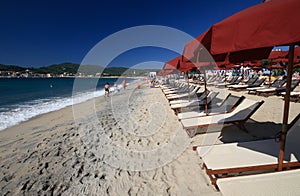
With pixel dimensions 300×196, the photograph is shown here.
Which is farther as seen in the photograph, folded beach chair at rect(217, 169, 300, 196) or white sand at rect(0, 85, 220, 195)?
white sand at rect(0, 85, 220, 195)

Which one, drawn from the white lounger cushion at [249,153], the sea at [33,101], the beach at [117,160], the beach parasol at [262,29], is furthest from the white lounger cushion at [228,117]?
the sea at [33,101]

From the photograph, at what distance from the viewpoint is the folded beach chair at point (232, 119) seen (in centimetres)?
322

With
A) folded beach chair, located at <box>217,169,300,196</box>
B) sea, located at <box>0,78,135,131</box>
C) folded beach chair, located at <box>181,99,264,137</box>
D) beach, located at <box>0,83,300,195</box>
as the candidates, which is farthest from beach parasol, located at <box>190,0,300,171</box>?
sea, located at <box>0,78,135,131</box>

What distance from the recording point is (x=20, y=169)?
2836 millimetres

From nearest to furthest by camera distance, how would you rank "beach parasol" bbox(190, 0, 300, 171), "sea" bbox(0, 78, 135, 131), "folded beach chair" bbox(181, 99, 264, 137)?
"beach parasol" bbox(190, 0, 300, 171) → "folded beach chair" bbox(181, 99, 264, 137) → "sea" bbox(0, 78, 135, 131)

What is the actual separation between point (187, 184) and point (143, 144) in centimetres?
147

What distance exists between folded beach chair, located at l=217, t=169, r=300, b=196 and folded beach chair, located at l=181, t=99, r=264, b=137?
156 cm

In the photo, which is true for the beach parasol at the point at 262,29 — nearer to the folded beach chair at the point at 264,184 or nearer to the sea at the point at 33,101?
the folded beach chair at the point at 264,184

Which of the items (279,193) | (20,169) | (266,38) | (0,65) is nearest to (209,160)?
(279,193)

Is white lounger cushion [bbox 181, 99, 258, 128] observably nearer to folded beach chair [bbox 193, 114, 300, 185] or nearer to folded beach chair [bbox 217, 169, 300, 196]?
folded beach chair [bbox 193, 114, 300, 185]

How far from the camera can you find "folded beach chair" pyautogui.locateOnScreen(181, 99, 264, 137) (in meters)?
3.22

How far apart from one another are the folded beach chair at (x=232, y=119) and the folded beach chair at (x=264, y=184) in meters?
1.56

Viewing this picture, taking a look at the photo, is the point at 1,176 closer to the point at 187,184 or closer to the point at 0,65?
the point at 187,184

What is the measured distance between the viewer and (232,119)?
333 centimetres
